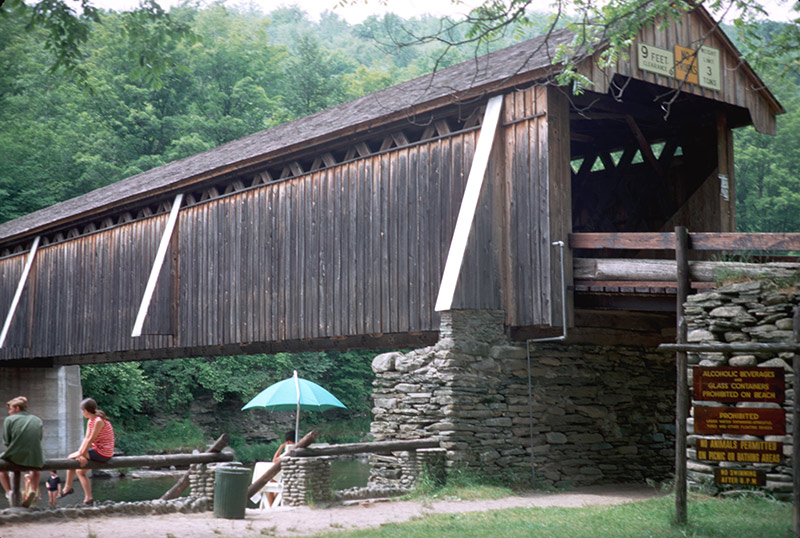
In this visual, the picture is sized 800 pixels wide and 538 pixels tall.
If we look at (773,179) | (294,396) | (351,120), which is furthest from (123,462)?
(773,179)

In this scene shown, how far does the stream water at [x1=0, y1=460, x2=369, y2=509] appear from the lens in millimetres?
19906

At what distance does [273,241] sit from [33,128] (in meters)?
17.0

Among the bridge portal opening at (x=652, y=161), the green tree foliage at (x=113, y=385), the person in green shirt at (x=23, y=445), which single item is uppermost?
the bridge portal opening at (x=652, y=161)

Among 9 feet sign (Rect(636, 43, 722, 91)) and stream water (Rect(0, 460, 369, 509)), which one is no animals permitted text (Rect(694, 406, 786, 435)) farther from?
stream water (Rect(0, 460, 369, 509))

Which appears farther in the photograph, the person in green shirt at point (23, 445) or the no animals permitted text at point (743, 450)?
the person in green shirt at point (23, 445)

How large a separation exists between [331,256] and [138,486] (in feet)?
39.4

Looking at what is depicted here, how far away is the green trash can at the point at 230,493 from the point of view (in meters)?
9.03

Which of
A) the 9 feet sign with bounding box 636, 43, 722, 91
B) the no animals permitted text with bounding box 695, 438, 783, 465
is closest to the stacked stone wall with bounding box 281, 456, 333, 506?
the no animals permitted text with bounding box 695, 438, 783, 465

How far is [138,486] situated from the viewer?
883 inches

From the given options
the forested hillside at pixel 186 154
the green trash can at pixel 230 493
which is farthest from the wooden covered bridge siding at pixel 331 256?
the forested hillside at pixel 186 154

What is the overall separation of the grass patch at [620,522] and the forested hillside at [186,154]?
20.1 meters

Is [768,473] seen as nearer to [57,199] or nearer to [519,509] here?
[519,509]

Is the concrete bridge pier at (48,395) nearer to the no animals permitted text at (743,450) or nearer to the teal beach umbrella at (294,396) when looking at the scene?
the teal beach umbrella at (294,396)

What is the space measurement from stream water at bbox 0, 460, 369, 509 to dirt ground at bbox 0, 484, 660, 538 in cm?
988
